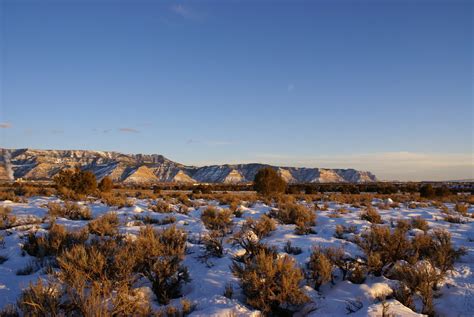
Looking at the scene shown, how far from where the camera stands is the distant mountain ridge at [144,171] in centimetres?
11925

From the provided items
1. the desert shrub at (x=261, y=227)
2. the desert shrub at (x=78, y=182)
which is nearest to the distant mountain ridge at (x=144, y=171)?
the desert shrub at (x=78, y=182)

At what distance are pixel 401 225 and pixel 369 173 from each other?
170 meters

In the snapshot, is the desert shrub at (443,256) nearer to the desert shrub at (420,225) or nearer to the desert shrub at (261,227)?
the desert shrub at (420,225)

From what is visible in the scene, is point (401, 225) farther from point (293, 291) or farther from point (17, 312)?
point (17, 312)

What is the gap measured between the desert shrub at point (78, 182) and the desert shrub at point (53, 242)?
15.6 meters

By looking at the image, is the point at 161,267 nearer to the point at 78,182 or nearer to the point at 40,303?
the point at 40,303

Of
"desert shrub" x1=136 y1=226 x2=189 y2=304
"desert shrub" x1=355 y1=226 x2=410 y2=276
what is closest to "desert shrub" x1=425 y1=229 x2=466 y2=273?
"desert shrub" x1=355 y1=226 x2=410 y2=276

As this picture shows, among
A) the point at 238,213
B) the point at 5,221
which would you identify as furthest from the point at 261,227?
the point at 5,221

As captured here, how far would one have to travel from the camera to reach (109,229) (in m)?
8.73

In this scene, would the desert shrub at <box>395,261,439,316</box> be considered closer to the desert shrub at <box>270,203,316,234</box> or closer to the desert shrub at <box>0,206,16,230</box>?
the desert shrub at <box>270,203,316,234</box>

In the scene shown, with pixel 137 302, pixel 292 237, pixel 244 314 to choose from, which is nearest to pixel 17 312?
pixel 137 302

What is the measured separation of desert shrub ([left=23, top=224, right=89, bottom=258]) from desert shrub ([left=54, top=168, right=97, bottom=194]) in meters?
15.6

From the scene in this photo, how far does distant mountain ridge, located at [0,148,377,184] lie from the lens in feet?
391

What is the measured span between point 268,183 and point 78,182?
12918 millimetres
